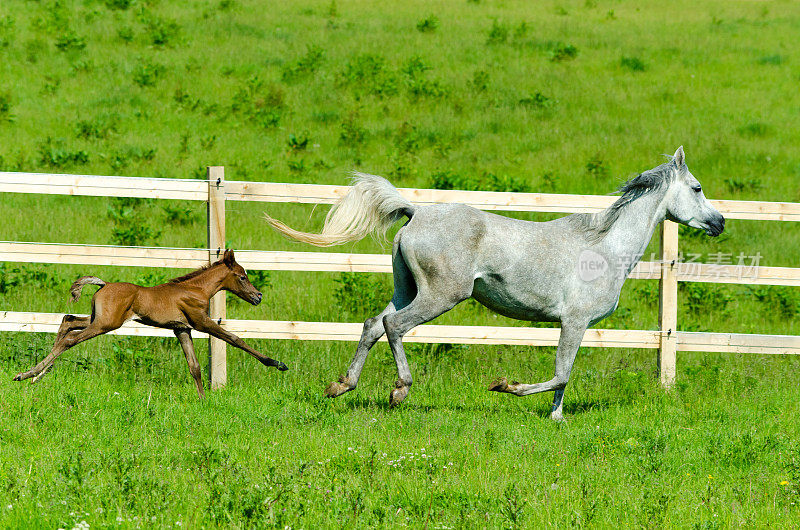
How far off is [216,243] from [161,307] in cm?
140

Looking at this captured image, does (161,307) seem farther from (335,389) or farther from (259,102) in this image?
(259,102)

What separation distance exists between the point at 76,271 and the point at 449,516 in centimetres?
744

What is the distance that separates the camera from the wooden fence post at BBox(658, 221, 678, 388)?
766 cm

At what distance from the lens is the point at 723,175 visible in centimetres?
1512

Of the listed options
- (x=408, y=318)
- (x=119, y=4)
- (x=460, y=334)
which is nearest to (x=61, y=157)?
(x=460, y=334)

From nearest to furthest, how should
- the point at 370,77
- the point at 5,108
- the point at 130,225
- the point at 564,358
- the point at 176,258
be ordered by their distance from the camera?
1. the point at 564,358
2. the point at 176,258
3. the point at 130,225
4. the point at 5,108
5. the point at 370,77

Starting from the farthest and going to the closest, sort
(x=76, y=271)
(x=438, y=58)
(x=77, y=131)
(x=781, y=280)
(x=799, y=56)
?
1. (x=799, y=56)
2. (x=438, y=58)
3. (x=77, y=131)
4. (x=76, y=271)
5. (x=781, y=280)

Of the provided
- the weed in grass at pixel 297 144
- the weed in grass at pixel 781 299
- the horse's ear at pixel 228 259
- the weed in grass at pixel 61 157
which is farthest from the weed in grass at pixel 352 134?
the horse's ear at pixel 228 259

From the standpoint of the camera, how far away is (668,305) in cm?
771

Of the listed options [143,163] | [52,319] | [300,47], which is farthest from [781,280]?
[300,47]

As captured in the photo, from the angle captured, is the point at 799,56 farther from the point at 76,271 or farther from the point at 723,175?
the point at 76,271

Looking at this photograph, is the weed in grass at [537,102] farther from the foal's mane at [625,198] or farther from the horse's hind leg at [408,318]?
the horse's hind leg at [408,318]

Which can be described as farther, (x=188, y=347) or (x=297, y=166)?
(x=297, y=166)

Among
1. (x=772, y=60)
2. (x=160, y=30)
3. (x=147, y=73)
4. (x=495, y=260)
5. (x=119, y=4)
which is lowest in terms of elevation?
(x=495, y=260)
